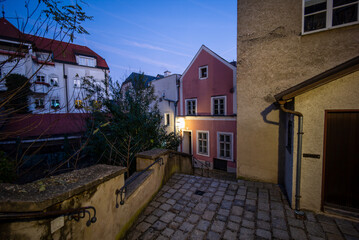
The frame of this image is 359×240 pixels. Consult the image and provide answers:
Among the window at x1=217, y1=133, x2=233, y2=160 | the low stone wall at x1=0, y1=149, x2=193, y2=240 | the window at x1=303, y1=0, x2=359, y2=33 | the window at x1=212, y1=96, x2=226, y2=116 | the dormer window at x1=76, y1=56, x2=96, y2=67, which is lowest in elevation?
the window at x1=217, y1=133, x2=233, y2=160

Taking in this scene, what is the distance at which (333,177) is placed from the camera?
3584 mm

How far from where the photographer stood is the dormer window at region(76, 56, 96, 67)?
982 inches

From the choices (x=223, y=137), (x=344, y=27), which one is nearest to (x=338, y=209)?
(x=344, y=27)

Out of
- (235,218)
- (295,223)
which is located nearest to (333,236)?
(295,223)

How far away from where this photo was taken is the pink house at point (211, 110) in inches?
430

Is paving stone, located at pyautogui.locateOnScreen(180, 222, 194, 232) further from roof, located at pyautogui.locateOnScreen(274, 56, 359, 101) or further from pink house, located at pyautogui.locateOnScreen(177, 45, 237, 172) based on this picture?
pink house, located at pyautogui.locateOnScreen(177, 45, 237, 172)

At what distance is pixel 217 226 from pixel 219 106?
9351 mm

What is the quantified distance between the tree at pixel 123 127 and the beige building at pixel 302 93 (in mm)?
3900

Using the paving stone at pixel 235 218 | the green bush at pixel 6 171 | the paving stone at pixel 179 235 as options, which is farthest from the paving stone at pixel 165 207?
the green bush at pixel 6 171

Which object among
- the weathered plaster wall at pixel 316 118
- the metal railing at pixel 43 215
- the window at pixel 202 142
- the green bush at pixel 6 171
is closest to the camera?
the metal railing at pixel 43 215

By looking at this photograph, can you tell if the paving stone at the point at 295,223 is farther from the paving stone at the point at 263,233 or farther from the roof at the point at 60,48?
the roof at the point at 60,48

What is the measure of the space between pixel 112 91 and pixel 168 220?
6887 mm

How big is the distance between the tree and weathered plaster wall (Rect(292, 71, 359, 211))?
5.04m

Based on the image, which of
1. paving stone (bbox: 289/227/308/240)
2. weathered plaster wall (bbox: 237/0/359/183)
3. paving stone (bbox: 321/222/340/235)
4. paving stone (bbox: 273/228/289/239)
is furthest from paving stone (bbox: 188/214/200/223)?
weathered plaster wall (bbox: 237/0/359/183)
